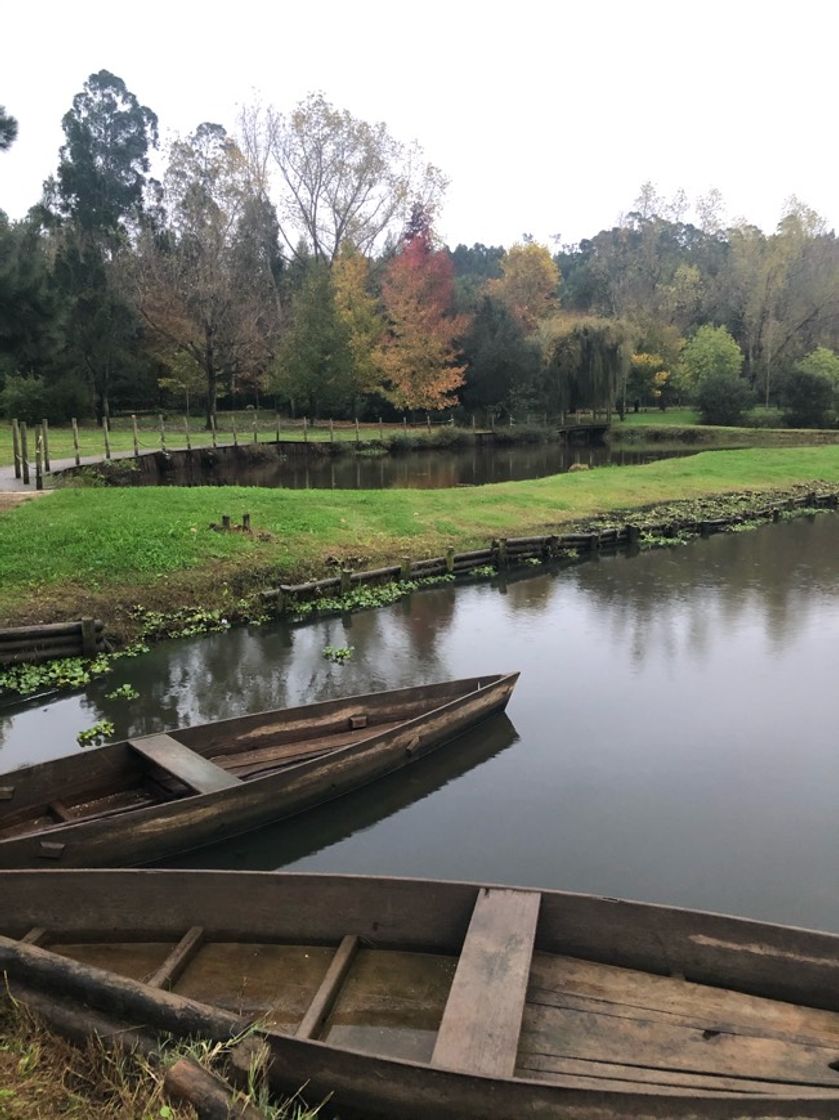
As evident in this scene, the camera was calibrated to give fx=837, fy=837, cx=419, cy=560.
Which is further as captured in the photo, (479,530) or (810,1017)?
(479,530)

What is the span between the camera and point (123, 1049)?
4523 millimetres

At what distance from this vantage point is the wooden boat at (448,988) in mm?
4262

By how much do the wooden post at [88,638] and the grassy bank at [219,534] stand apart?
80 centimetres

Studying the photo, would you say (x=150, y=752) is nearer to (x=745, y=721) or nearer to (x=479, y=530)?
(x=745, y=721)

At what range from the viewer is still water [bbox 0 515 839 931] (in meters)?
7.93

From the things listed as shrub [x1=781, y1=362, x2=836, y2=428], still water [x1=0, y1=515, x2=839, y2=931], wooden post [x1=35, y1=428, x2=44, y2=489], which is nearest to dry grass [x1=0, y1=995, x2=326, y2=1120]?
still water [x1=0, y1=515, x2=839, y2=931]

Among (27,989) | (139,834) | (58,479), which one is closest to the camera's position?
(27,989)

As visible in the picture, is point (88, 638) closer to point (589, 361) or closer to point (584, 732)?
point (584, 732)

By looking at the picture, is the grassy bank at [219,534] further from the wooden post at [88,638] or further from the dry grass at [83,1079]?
the dry grass at [83,1079]

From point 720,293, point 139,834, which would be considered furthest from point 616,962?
point 720,293

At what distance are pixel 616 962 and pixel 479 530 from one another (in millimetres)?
Answer: 16801

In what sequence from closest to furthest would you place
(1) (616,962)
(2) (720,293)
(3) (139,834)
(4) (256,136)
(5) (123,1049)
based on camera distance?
(5) (123,1049) → (1) (616,962) → (3) (139,834) → (4) (256,136) → (2) (720,293)

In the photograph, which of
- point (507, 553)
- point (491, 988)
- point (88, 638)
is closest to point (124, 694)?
point (88, 638)

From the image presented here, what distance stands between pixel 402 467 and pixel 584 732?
30.2 m
